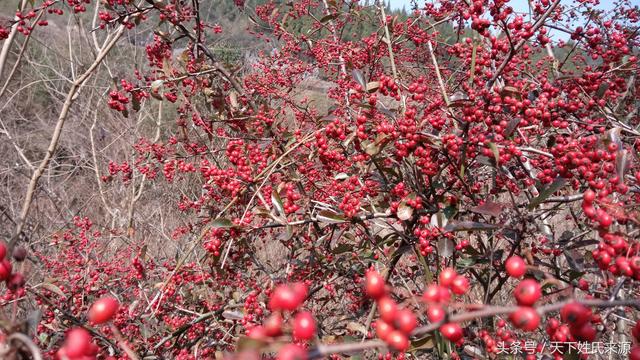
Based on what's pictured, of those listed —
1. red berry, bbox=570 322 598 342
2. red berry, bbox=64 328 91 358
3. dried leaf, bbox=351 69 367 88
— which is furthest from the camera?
dried leaf, bbox=351 69 367 88

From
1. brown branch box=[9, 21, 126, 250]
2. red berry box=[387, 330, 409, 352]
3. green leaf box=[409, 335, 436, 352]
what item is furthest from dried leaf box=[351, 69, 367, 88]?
brown branch box=[9, 21, 126, 250]

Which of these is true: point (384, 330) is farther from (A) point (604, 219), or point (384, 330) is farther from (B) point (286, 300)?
(A) point (604, 219)

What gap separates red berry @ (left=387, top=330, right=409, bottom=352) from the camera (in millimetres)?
718

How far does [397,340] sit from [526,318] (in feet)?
0.91

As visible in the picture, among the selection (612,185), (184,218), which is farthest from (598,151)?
(184,218)

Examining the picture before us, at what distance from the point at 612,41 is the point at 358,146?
1.76m

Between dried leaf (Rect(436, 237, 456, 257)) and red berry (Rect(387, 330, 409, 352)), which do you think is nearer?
red berry (Rect(387, 330, 409, 352))

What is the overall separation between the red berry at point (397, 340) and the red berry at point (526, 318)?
0.81 feet

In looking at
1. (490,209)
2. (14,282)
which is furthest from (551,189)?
(14,282)

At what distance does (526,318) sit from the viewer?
796 mm

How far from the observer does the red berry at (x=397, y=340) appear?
0.72 m

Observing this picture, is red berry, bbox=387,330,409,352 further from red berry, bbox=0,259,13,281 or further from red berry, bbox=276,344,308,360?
red berry, bbox=0,259,13,281

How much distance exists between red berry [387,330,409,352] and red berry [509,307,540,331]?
246 mm

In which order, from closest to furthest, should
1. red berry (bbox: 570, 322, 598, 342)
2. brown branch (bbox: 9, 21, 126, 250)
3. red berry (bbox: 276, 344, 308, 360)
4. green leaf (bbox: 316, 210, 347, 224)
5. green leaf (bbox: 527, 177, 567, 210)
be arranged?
red berry (bbox: 276, 344, 308, 360), red berry (bbox: 570, 322, 598, 342), green leaf (bbox: 527, 177, 567, 210), green leaf (bbox: 316, 210, 347, 224), brown branch (bbox: 9, 21, 126, 250)
